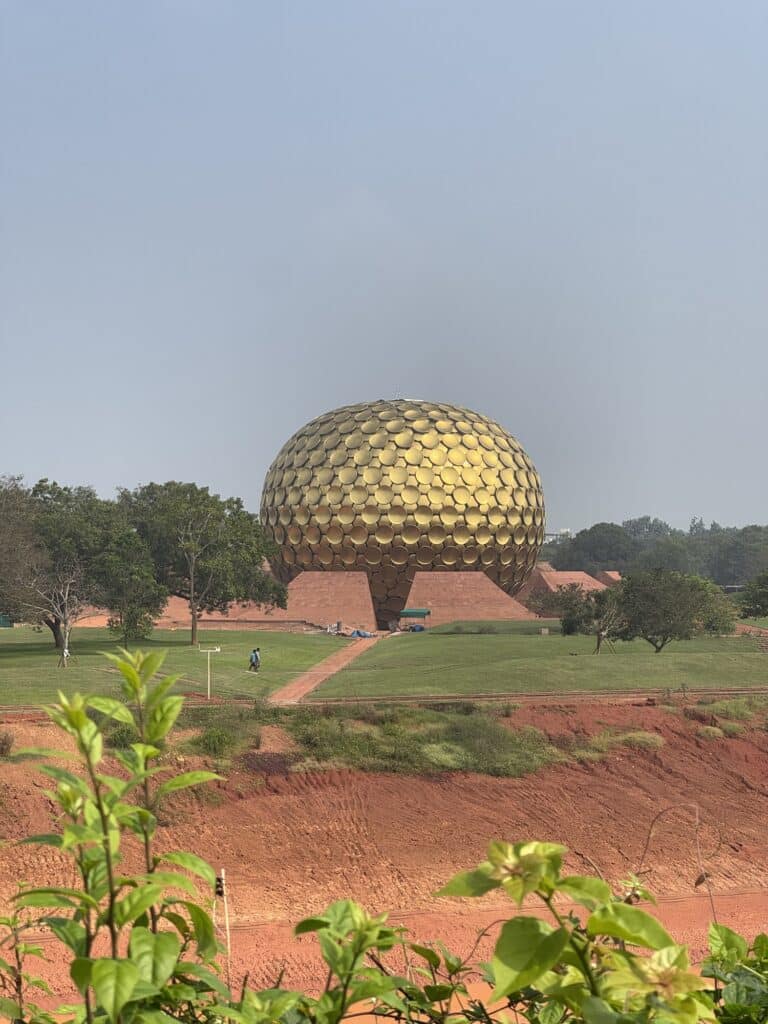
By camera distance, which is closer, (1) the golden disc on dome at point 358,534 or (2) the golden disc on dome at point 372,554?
(1) the golden disc on dome at point 358,534

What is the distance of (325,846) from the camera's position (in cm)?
1060

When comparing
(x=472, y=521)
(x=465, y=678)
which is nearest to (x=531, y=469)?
(x=472, y=521)

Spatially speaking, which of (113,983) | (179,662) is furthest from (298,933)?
(179,662)

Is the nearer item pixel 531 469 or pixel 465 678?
pixel 465 678

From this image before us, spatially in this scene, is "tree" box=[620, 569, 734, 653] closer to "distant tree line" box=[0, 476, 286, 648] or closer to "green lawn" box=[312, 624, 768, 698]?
"green lawn" box=[312, 624, 768, 698]

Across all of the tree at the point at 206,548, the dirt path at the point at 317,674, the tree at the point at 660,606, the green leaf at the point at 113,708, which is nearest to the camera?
the green leaf at the point at 113,708

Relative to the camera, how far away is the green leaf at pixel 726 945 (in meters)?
2.37

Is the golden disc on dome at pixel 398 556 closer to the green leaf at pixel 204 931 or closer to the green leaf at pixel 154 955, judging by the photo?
the green leaf at pixel 204 931

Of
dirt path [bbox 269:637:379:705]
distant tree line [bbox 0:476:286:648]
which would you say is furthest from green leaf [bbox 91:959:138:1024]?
distant tree line [bbox 0:476:286:648]

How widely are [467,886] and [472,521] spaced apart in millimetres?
45001

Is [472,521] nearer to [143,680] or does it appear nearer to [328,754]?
[328,754]

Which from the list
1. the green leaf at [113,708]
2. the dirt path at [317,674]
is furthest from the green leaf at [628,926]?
the dirt path at [317,674]

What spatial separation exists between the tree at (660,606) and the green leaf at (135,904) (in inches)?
1068

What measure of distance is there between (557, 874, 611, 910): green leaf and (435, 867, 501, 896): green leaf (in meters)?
0.11
